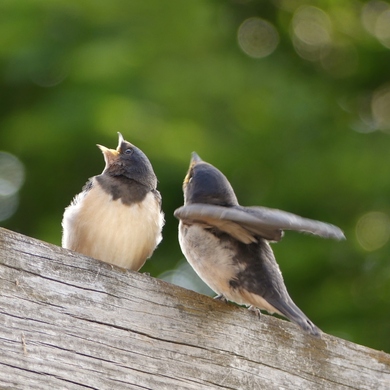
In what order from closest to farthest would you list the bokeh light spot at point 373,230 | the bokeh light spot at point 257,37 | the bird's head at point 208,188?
1. the bird's head at point 208,188
2. the bokeh light spot at point 373,230
3. the bokeh light spot at point 257,37

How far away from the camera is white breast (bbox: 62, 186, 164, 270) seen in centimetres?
310

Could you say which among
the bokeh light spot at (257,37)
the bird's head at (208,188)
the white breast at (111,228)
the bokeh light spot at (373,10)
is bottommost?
the white breast at (111,228)

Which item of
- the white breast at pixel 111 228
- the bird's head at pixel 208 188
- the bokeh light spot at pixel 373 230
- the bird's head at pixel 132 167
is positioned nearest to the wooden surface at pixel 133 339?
the bird's head at pixel 208 188

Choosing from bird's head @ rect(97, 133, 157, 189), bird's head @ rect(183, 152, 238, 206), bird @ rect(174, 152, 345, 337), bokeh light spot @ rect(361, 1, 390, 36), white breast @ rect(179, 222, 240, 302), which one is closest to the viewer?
bird @ rect(174, 152, 345, 337)

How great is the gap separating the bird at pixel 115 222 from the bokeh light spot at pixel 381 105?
13.1 feet

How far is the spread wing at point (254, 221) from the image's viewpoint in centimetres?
218

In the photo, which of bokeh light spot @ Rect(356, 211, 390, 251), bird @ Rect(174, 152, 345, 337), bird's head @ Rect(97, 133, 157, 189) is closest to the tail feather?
bird @ Rect(174, 152, 345, 337)

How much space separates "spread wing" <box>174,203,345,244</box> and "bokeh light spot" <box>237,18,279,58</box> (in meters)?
4.83

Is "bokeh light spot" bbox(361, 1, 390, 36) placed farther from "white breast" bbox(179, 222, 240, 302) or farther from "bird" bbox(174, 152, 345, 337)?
"white breast" bbox(179, 222, 240, 302)

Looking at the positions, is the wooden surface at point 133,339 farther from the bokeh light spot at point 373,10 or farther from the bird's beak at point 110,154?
the bokeh light spot at point 373,10

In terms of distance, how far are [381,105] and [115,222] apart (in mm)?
4615

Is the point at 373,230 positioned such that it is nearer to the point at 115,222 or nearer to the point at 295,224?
the point at 115,222

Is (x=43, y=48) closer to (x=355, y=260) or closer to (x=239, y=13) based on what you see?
(x=239, y=13)

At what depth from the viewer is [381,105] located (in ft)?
24.2
